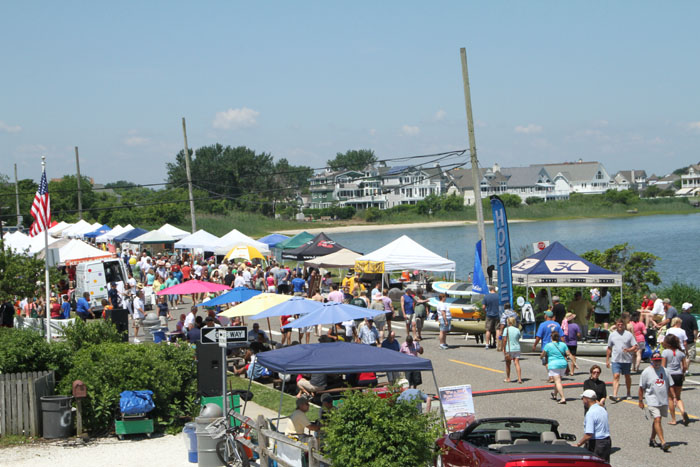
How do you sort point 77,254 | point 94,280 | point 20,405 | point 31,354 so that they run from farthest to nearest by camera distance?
point 94,280, point 77,254, point 31,354, point 20,405

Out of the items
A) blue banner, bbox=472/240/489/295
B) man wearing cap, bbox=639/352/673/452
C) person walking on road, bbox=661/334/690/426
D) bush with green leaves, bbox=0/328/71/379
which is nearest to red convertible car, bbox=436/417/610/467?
man wearing cap, bbox=639/352/673/452

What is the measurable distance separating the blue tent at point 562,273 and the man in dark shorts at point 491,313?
7.02 ft

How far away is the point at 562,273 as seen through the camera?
22.3 meters

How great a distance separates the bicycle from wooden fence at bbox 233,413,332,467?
0.17m

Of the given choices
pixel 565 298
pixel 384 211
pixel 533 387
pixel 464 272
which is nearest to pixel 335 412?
pixel 533 387

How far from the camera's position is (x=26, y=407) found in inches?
516

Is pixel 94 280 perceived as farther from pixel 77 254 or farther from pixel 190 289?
pixel 190 289

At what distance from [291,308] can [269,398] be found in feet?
8.93

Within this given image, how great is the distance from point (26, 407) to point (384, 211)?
117m

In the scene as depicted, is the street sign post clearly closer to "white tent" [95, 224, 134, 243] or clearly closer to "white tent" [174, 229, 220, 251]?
"white tent" [174, 229, 220, 251]

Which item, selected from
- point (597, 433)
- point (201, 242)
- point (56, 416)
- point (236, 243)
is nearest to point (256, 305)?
point (56, 416)

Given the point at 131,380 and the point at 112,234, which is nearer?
the point at 131,380

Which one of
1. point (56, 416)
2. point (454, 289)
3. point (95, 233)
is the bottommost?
point (56, 416)

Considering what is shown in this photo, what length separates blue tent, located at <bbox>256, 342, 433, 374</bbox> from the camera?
10422 mm
